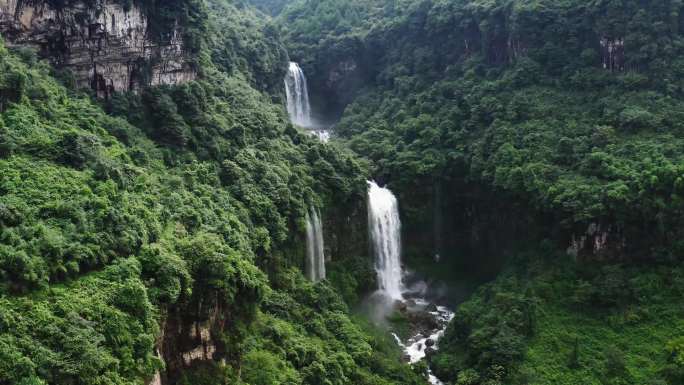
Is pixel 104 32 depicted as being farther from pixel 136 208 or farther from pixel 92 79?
pixel 136 208

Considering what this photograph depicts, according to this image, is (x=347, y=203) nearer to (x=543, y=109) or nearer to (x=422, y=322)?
(x=422, y=322)

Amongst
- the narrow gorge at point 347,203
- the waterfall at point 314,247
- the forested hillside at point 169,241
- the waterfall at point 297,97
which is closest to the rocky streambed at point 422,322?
the narrow gorge at point 347,203

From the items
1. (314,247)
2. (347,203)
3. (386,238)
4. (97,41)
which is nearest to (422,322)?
(386,238)

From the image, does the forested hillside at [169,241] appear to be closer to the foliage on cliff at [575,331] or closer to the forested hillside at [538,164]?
the foliage on cliff at [575,331]

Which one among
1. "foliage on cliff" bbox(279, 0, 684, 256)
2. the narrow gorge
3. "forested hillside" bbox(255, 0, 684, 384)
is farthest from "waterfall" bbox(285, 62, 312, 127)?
"foliage on cliff" bbox(279, 0, 684, 256)

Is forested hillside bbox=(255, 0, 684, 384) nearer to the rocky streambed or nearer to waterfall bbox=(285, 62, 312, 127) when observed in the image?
the rocky streambed

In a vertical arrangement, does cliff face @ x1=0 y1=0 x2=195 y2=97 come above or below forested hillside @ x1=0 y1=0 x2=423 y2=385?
above

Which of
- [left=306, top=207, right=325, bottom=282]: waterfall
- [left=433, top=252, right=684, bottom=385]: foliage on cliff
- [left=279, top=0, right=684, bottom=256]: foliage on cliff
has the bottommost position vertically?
[left=433, top=252, right=684, bottom=385]: foliage on cliff
